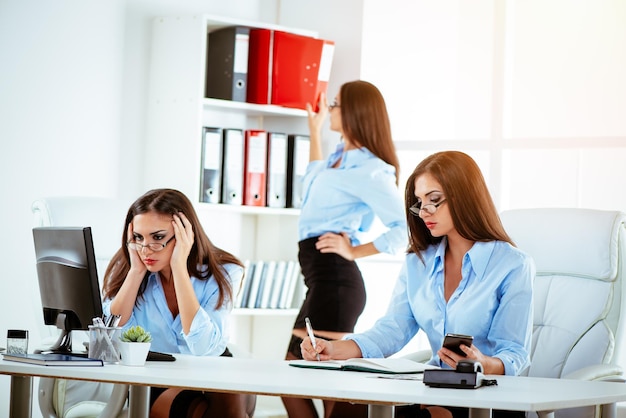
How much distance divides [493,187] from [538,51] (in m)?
0.60

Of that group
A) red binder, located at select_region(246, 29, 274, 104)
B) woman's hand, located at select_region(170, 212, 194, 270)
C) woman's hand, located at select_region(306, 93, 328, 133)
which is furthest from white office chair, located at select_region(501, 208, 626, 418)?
red binder, located at select_region(246, 29, 274, 104)

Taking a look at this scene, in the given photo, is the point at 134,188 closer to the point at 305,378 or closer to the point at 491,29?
Answer: the point at 491,29

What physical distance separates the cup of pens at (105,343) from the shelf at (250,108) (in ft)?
6.79

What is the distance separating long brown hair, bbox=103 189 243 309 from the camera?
263 centimetres

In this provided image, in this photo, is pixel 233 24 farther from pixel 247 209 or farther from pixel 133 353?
pixel 133 353

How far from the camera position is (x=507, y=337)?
88.1 inches

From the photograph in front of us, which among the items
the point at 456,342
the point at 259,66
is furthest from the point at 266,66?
the point at 456,342

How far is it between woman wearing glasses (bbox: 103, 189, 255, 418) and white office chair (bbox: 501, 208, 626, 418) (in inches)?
35.7

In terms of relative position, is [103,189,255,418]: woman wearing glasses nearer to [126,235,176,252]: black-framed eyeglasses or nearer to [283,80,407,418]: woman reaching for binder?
[126,235,176,252]: black-framed eyeglasses

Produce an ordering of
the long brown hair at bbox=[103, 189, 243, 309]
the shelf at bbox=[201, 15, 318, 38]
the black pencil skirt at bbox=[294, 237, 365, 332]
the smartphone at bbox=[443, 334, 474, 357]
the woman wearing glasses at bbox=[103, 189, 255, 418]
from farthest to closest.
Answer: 1. the shelf at bbox=[201, 15, 318, 38]
2. the black pencil skirt at bbox=[294, 237, 365, 332]
3. the long brown hair at bbox=[103, 189, 243, 309]
4. the woman wearing glasses at bbox=[103, 189, 255, 418]
5. the smartphone at bbox=[443, 334, 474, 357]

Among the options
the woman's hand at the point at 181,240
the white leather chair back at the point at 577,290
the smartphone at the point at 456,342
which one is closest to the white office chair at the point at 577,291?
the white leather chair back at the point at 577,290

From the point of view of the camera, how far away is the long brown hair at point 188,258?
8.63 feet

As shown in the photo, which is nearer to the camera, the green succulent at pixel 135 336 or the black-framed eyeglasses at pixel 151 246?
the green succulent at pixel 135 336

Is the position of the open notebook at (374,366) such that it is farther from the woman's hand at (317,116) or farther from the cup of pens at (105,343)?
the woman's hand at (317,116)
